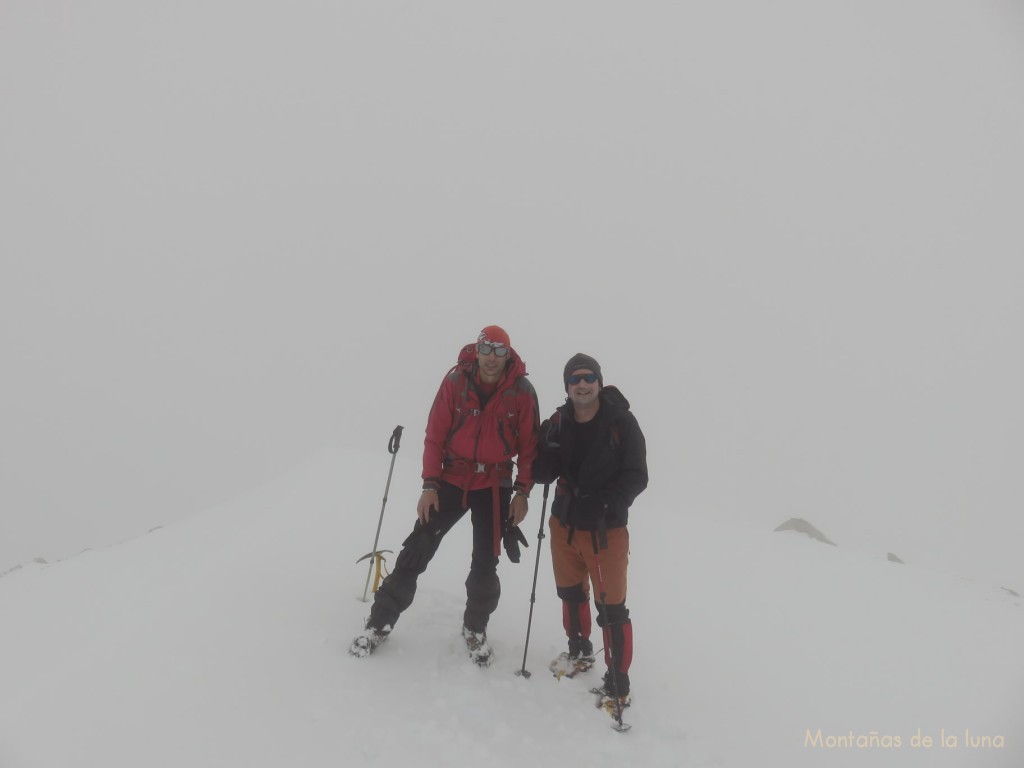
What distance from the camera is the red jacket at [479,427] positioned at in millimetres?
5613

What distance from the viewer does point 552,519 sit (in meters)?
5.96

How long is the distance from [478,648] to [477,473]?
6.22 ft

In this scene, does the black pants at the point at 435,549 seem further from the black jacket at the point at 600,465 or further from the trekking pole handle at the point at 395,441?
the trekking pole handle at the point at 395,441

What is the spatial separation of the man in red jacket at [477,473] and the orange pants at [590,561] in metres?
0.46

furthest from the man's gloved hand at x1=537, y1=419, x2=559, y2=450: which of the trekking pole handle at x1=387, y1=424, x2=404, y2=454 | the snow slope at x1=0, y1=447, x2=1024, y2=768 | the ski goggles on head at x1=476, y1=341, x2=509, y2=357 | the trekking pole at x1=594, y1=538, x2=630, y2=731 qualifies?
the snow slope at x1=0, y1=447, x2=1024, y2=768

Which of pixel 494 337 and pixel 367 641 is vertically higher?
pixel 494 337

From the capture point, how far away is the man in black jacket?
5.32 m

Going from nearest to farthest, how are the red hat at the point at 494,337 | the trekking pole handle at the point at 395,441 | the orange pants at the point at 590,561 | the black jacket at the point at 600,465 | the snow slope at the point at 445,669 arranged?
the snow slope at the point at 445,669 < the black jacket at the point at 600,465 < the orange pants at the point at 590,561 < the red hat at the point at 494,337 < the trekking pole handle at the point at 395,441

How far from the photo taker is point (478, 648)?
230 inches

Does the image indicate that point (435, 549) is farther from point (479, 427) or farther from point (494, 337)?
point (494, 337)

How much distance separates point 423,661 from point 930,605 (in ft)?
29.5

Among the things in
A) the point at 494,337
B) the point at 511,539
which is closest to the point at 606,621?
Result: the point at 511,539

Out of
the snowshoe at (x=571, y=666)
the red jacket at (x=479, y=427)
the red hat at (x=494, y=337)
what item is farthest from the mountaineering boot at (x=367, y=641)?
the red hat at (x=494, y=337)

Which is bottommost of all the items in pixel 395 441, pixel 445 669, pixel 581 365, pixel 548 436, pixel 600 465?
pixel 445 669
